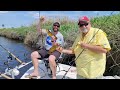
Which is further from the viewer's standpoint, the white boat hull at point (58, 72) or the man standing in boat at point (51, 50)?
the white boat hull at point (58, 72)

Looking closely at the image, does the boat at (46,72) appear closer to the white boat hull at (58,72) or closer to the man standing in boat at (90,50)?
the white boat hull at (58,72)

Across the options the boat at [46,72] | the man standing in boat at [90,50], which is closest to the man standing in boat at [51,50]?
the boat at [46,72]

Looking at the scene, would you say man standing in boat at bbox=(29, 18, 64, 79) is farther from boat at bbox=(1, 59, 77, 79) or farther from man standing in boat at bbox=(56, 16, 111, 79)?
man standing in boat at bbox=(56, 16, 111, 79)

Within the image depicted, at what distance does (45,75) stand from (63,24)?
238 cm

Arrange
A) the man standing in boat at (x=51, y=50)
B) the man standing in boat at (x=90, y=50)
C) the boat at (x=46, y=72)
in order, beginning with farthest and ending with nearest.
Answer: the boat at (x=46, y=72), the man standing in boat at (x=51, y=50), the man standing in boat at (x=90, y=50)

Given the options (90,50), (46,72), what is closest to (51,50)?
(46,72)

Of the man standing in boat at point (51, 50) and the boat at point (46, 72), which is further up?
the man standing in boat at point (51, 50)

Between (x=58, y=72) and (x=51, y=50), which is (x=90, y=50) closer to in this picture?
(x=51, y=50)

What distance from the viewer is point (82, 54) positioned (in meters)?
2.74

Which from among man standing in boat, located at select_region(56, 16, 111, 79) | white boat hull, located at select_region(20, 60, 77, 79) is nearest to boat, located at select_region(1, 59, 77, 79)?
white boat hull, located at select_region(20, 60, 77, 79)

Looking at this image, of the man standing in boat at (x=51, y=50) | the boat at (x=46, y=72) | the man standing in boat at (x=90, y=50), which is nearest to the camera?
the man standing in boat at (x=90, y=50)
